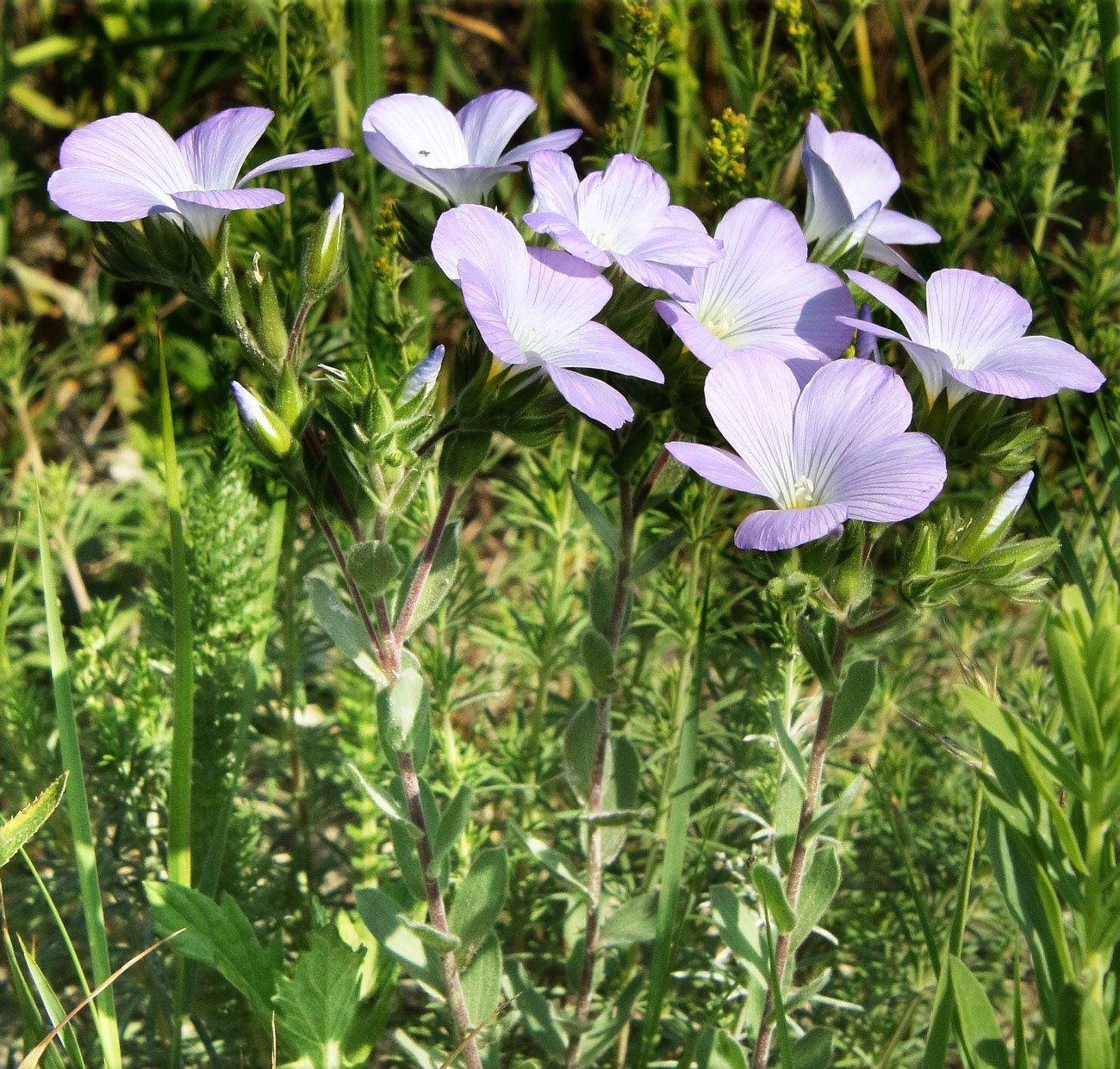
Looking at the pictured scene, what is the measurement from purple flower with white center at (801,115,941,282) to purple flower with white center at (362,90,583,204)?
282 mm

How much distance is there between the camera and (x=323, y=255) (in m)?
1.13

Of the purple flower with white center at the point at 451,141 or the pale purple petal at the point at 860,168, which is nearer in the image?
the purple flower with white center at the point at 451,141

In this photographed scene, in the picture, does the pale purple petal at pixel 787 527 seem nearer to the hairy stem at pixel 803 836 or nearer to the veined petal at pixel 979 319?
the hairy stem at pixel 803 836

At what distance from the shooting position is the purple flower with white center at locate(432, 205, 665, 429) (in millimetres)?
996

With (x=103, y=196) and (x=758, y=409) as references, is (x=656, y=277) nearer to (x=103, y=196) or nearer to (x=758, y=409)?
(x=758, y=409)

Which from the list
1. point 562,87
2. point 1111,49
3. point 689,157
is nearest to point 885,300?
point 1111,49

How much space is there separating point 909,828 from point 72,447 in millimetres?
2241

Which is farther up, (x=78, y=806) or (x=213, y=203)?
(x=213, y=203)

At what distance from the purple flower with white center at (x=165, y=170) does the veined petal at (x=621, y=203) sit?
0.25 meters

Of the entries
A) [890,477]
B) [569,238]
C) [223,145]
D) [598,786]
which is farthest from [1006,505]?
[223,145]

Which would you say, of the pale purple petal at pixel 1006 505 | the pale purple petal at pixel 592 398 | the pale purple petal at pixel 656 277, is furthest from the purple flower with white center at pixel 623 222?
the pale purple petal at pixel 1006 505

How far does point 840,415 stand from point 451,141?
1.82ft

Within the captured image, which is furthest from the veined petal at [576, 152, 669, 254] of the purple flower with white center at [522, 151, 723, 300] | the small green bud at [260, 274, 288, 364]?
the small green bud at [260, 274, 288, 364]

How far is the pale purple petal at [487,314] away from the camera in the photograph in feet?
3.21
